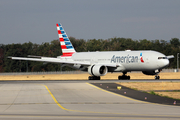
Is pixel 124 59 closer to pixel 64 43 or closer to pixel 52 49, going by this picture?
pixel 64 43

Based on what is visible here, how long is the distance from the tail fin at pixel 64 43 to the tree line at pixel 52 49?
48.5m

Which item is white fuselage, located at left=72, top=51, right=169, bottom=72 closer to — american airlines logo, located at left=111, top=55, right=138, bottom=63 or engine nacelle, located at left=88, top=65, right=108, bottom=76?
american airlines logo, located at left=111, top=55, right=138, bottom=63

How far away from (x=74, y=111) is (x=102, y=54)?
129ft

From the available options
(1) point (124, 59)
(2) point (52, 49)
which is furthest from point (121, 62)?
(2) point (52, 49)

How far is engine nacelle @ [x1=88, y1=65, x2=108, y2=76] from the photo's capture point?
5103cm

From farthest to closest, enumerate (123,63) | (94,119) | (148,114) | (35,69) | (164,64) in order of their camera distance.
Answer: (35,69), (123,63), (164,64), (148,114), (94,119)

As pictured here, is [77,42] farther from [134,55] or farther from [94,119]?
[94,119]

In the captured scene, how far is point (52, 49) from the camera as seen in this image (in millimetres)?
160000

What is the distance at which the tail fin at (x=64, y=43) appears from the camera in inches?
2491

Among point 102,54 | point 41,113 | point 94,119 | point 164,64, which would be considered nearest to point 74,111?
point 41,113

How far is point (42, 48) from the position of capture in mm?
166500

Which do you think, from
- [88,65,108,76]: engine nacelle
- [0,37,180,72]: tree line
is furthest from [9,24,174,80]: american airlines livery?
[0,37,180,72]: tree line

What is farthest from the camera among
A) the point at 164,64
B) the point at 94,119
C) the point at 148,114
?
the point at 164,64

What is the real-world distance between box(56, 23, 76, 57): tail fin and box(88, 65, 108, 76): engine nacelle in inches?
439
